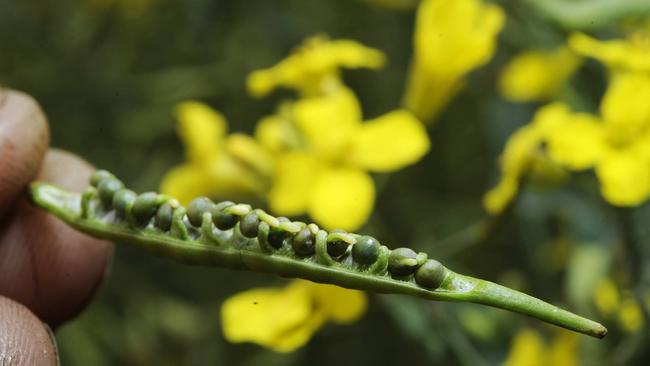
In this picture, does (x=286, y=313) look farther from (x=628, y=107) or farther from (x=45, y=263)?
(x=628, y=107)

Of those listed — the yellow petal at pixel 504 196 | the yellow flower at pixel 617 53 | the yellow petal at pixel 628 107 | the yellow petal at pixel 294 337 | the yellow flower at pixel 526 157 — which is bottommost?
the yellow petal at pixel 294 337

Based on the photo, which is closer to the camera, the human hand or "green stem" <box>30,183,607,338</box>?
"green stem" <box>30,183,607,338</box>

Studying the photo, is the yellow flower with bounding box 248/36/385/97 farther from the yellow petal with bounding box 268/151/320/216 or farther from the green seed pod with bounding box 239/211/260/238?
the green seed pod with bounding box 239/211/260/238

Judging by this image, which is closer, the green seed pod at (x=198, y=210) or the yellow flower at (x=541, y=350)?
the green seed pod at (x=198, y=210)

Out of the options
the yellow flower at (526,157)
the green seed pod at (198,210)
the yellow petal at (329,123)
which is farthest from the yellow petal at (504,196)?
the green seed pod at (198,210)

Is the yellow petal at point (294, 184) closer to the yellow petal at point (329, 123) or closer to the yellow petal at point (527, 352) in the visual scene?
the yellow petal at point (329, 123)

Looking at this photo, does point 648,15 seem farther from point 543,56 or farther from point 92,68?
point 92,68

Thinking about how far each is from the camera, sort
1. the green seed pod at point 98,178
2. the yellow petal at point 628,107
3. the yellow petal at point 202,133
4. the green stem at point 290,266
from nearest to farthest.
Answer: the green stem at point 290,266 < the green seed pod at point 98,178 < the yellow petal at point 628,107 < the yellow petal at point 202,133

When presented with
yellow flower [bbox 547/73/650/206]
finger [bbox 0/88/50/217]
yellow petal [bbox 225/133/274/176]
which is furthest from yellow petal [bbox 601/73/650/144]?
finger [bbox 0/88/50/217]
